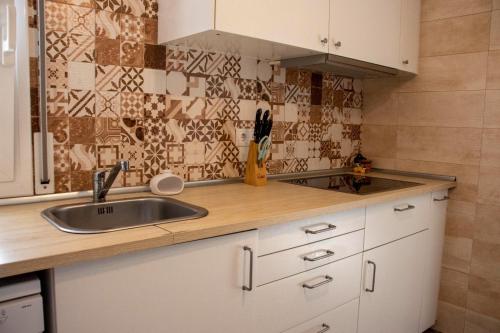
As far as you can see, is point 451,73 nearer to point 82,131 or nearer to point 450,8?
point 450,8

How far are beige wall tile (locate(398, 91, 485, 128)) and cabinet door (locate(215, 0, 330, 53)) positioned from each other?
3.02 ft

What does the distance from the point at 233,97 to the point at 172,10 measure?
0.52 m

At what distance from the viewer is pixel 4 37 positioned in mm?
1352

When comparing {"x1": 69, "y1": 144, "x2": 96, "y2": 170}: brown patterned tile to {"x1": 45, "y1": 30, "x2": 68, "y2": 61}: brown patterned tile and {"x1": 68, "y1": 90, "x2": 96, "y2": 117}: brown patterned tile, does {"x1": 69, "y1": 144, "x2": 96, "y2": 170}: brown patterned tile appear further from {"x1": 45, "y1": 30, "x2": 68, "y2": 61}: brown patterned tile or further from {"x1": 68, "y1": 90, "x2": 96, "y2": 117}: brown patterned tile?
{"x1": 45, "y1": 30, "x2": 68, "y2": 61}: brown patterned tile

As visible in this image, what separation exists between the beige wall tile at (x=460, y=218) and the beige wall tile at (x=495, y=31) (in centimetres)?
85

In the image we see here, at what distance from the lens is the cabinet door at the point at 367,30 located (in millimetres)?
1899

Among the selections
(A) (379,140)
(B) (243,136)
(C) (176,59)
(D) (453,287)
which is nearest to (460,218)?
(D) (453,287)

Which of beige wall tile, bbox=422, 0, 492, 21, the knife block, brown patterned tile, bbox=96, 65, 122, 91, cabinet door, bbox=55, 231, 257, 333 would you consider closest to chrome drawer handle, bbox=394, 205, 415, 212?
the knife block

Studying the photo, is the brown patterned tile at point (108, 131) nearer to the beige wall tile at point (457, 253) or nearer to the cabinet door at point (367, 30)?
the cabinet door at point (367, 30)

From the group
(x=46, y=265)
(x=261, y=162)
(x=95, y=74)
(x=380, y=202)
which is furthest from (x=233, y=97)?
(x=46, y=265)

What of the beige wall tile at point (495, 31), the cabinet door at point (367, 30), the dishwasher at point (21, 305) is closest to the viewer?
the dishwasher at point (21, 305)

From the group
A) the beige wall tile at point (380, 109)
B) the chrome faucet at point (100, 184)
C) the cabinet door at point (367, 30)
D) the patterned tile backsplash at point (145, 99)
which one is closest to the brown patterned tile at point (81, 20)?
the patterned tile backsplash at point (145, 99)

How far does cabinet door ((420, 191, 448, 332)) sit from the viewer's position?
7.36 ft

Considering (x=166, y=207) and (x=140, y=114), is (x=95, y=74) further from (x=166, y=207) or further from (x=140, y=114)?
(x=166, y=207)
